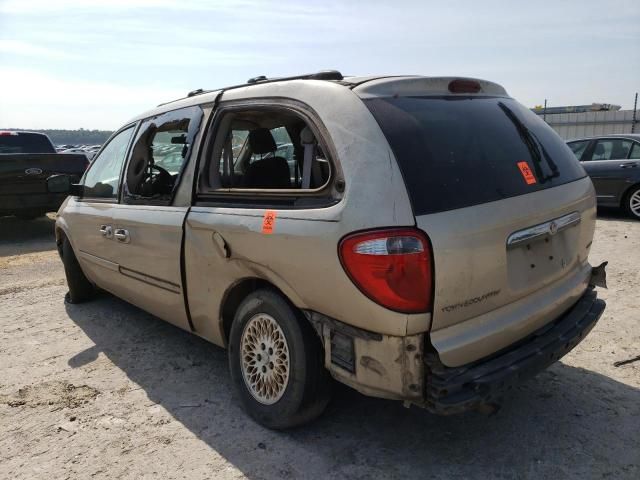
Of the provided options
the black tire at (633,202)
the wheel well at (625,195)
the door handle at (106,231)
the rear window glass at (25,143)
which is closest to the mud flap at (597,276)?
the door handle at (106,231)

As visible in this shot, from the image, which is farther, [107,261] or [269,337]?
[107,261]

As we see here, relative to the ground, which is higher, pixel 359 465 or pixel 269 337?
pixel 269 337

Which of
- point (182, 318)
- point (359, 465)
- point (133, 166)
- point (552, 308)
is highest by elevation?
point (133, 166)

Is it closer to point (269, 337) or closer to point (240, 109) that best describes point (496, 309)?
point (269, 337)

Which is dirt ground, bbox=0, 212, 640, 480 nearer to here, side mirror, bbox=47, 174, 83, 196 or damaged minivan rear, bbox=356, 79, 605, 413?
damaged minivan rear, bbox=356, 79, 605, 413

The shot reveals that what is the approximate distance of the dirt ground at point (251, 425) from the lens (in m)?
2.51

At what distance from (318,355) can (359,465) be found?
0.56 m

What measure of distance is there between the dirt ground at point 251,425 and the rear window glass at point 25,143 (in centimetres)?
774

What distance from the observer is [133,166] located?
13.1 feet

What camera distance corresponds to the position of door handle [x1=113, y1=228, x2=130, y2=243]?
12.3 ft

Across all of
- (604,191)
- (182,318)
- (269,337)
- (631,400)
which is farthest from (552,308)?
(604,191)

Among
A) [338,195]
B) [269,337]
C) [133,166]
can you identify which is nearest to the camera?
[338,195]

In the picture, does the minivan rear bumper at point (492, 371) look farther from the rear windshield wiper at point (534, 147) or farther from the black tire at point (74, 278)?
the black tire at point (74, 278)

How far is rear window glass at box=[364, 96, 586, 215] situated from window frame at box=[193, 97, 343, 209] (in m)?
0.28
